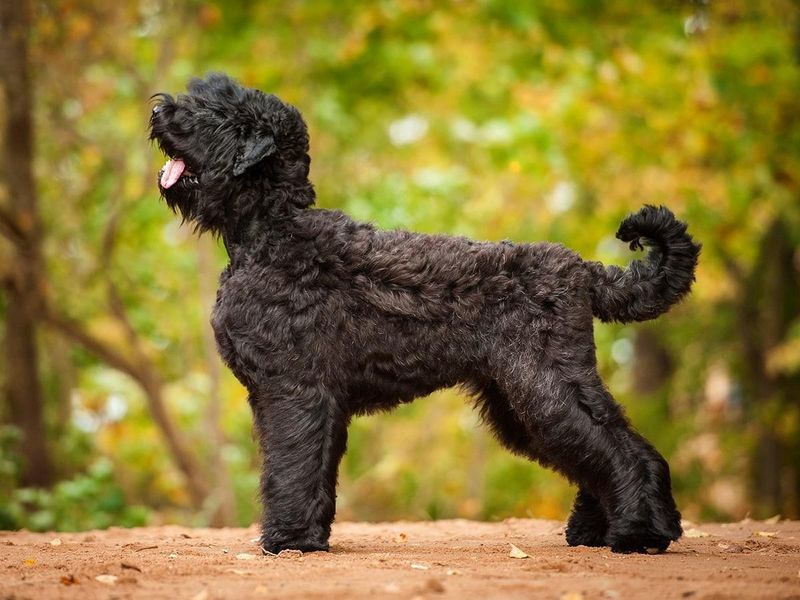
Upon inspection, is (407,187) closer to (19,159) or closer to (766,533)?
(19,159)

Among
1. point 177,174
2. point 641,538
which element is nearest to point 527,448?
point 641,538

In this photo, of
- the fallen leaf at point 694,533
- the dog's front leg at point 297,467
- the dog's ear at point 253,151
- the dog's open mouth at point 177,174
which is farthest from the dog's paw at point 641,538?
the dog's open mouth at point 177,174

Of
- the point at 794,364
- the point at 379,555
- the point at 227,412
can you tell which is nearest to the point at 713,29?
the point at 794,364

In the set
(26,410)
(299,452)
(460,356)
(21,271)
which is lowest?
(299,452)

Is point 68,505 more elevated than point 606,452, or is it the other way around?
point 68,505

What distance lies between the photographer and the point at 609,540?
564 cm

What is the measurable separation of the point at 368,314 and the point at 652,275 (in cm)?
158

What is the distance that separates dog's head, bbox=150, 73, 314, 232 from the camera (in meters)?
5.68

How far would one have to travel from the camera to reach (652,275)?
19.2 feet

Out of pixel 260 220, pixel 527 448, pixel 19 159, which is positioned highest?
pixel 19 159

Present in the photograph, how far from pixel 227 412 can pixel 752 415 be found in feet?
25.7

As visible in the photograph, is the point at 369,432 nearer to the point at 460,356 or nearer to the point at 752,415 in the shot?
the point at 752,415

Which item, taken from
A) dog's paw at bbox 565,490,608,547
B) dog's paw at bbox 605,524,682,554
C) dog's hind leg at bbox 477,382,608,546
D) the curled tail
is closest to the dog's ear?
dog's hind leg at bbox 477,382,608,546

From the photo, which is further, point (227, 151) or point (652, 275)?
point (652, 275)
